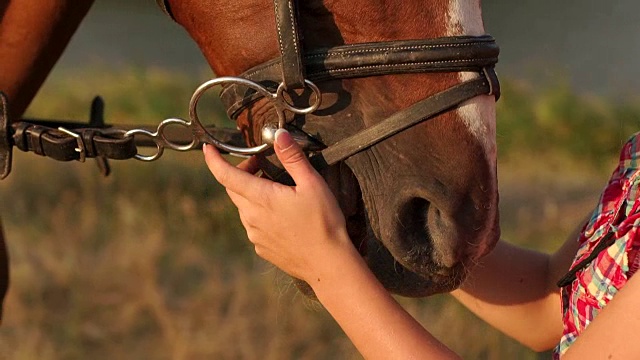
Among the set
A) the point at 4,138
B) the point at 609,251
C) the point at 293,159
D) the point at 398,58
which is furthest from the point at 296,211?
the point at 4,138

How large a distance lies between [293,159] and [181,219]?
281cm

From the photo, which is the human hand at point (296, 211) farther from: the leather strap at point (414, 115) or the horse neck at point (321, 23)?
the horse neck at point (321, 23)

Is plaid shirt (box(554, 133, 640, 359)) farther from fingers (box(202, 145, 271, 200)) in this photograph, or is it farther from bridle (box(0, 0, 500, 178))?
fingers (box(202, 145, 271, 200))

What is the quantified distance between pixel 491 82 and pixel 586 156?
13.1 feet

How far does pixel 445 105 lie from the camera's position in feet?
4.42

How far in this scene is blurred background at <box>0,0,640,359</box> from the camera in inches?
132

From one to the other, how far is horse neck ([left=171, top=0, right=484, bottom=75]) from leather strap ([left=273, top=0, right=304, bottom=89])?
0.03m

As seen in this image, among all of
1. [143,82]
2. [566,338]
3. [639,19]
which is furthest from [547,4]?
[566,338]

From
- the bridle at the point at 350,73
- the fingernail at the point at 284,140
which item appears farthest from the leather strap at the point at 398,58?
the fingernail at the point at 284,140

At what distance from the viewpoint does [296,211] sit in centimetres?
136

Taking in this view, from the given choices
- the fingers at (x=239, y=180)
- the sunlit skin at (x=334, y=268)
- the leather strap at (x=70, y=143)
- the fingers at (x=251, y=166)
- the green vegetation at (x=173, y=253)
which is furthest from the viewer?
the green vegetation at (x=173, y=253)

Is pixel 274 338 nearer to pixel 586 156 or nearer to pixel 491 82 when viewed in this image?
pixel 491 82

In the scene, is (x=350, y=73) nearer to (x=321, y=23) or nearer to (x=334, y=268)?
(x=321, y=23)

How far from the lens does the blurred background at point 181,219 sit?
336 cm
